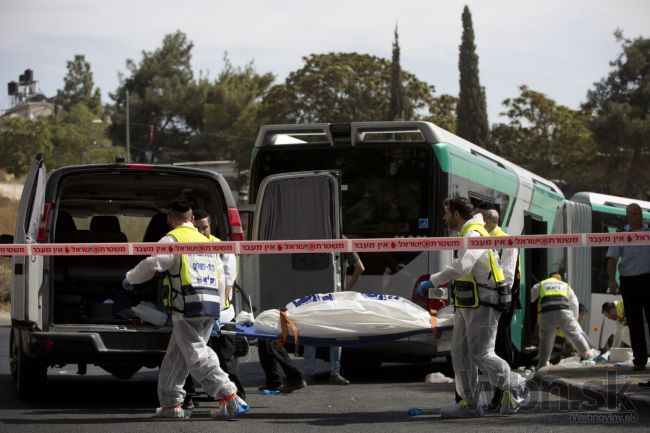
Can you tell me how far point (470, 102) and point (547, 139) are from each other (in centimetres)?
443

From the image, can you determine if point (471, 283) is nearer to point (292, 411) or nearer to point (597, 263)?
point (292, 411)

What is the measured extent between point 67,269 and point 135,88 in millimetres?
91496

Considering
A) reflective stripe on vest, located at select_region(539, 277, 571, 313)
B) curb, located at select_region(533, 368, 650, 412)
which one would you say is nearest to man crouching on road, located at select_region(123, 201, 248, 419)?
curb, located at select_region(533, 368, 650, 412)

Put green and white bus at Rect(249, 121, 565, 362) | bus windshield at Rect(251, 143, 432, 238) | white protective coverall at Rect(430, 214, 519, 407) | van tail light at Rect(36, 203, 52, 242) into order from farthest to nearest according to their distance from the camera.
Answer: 1. bus windshield at Rect(251, 143, 432, 238)
2. green and white bus at Rect(249, 121, 565, 362)
3. van tail light at Rect(36, 203, 52, 242)
4. white protective coverall at Rect(430, 214, 519, 407)

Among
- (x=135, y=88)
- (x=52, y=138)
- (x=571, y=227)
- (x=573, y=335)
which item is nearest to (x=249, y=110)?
(x=52, y=138)

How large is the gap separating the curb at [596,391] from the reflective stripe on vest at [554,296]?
7.23 feet

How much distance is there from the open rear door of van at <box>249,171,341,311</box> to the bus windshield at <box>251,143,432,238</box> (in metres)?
0.71

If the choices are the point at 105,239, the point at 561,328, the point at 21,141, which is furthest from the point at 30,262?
the point at 21,141

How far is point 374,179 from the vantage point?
13102 mm

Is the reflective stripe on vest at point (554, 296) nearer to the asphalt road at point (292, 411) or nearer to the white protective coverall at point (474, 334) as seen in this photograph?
the asphalt road at point (292, 411)

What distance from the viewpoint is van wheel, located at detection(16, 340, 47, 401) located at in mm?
9734

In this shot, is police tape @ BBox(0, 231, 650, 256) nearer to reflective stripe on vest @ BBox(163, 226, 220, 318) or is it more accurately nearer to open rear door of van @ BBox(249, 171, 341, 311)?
reflective stripe on vest @ BBox(163, 226, 220, 318)

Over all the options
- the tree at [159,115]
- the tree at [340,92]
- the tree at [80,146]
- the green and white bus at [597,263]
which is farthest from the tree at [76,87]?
the green and white bus at [597,263]

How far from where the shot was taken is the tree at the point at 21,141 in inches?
2594
